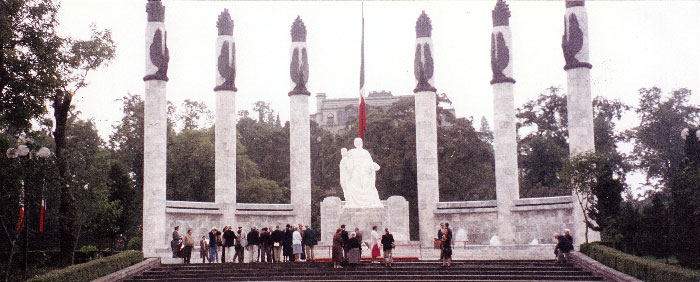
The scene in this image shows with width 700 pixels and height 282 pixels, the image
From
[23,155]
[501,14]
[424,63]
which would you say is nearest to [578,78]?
[501,14]

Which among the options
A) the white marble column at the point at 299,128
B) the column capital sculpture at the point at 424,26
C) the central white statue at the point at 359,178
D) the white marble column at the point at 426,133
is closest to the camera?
the central white statue at the point at 359,178

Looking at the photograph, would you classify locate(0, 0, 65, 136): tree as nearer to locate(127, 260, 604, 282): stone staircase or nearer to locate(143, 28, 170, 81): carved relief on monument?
locate(127, 260, 604, 282): stone staircase

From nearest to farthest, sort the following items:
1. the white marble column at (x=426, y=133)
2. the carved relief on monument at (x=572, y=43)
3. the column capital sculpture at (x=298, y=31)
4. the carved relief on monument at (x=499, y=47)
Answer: the carved relief on monument at (x=572, y=43), the carved relief on monument at (x=499, y=47), the white marble column at (x=426, y=133), the column capital sculpture at (x=298, y=31)

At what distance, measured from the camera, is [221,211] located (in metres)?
31.7

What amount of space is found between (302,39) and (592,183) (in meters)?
14.7

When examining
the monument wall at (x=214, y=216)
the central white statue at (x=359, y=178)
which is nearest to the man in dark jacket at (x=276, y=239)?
the central white statue at (x=359, y=178)

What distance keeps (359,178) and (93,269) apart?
1226 centimetres

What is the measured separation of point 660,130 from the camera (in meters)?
44.0

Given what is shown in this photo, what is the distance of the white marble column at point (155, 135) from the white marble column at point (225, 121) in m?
2.52

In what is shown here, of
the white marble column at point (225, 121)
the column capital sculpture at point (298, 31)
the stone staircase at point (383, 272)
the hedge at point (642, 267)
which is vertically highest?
the column capital sculpture at point (298, 31)

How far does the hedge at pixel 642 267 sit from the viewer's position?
49.2 feet

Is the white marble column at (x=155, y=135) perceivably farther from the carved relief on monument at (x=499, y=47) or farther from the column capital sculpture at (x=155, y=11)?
the carved relief on monument at (x=499, y=47)

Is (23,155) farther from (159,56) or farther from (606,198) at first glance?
(606,198)

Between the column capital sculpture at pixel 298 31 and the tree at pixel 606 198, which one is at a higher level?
the column capital sculpture at pixel 298 31
